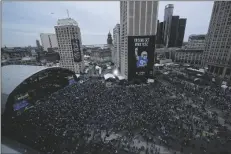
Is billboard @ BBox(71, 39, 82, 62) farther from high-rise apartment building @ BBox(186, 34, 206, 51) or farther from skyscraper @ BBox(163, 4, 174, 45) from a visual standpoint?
skyscraper @ BBox(163, 4, 174, 45)

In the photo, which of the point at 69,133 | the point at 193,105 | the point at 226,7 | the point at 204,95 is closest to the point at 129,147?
the point at 69,133

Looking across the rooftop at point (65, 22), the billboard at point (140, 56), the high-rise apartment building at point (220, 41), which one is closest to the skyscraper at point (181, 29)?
the high-rise apartment building at point (220, 41)

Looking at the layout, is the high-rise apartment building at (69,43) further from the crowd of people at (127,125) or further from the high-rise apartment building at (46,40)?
the high-rise apartment building at (46,40)

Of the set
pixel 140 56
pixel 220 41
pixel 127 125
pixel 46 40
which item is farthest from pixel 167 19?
pixel 46 40

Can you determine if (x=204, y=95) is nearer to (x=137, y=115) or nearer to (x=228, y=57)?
(x=137, y=115)

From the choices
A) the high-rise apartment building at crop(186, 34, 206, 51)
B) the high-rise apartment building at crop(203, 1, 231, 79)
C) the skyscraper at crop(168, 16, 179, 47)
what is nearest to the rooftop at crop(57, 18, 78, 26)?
the high-rise apartment building at crop(203, 1, 231, 79)

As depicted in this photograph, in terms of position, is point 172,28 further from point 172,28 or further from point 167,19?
point 167,19

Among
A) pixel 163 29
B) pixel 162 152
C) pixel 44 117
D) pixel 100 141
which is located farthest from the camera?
pixel 163 29
